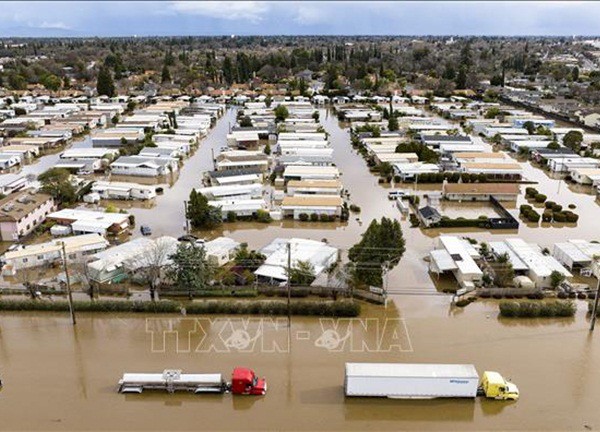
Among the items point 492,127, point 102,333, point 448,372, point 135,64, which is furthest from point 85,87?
point 448,372

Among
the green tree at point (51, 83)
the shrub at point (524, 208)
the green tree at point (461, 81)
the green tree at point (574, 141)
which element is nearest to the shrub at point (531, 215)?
the shrub at point (524, 208)

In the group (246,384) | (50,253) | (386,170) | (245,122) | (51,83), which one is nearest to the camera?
(246,384)

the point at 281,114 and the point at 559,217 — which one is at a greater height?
the point at 281,114

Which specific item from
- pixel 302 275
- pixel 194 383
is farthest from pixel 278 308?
pixel 194 383

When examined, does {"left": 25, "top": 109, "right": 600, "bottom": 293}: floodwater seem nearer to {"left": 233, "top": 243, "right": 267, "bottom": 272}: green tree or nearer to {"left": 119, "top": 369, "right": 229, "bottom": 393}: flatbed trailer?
{"left": 233, "top": 243, "right": 267, "bottom": 272}: green tree

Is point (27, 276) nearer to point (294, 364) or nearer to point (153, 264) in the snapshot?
point (153, 264)

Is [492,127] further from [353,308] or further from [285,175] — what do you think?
[353,308]

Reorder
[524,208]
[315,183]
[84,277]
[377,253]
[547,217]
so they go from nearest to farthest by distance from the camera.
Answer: [377,253] < [84,277] < [547,217] < [524,208] < [315,183]

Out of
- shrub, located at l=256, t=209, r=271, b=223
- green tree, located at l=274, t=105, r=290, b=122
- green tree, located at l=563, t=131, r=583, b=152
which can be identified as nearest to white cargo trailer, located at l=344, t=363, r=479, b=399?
shrub, located at l=256, t=209, r=271, b=223
